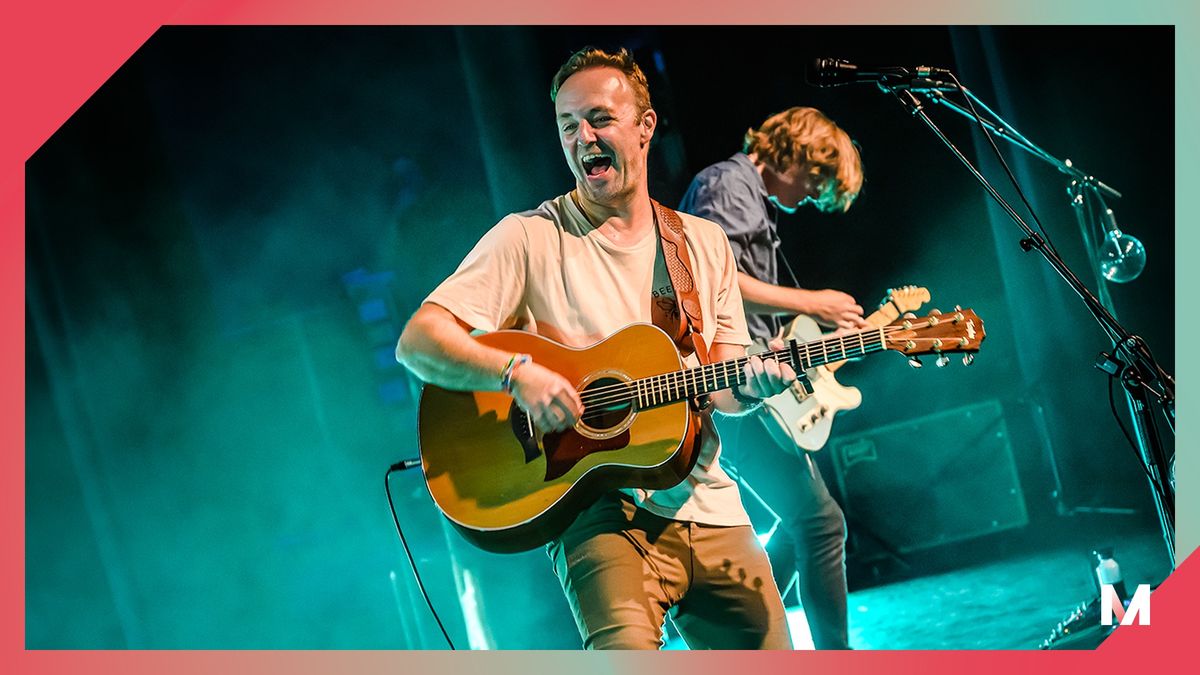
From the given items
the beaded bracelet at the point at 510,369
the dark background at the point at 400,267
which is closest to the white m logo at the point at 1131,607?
the dark background at the point at 400,267

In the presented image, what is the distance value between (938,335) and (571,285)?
110cm

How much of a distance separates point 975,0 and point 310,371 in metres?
2.84

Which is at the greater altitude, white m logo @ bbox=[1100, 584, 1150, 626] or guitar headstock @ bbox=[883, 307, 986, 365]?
guitar headstock @ bbox=[883, 307, 986, 365]

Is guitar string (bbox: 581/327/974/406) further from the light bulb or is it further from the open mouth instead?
the light bulb

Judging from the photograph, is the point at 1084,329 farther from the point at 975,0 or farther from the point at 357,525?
the point at 357,525

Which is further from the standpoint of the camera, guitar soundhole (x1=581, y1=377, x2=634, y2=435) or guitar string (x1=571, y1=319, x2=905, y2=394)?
guitar soundhole (x1=581, y1=377, x2=634, y2=435)

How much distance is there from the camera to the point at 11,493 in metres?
4.56

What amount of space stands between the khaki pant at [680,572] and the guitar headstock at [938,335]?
28.4 inches

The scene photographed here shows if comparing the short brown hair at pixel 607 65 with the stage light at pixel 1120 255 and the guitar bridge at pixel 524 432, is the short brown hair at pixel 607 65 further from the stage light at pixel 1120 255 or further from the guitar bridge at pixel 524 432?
the stage light at pixel 1120 255

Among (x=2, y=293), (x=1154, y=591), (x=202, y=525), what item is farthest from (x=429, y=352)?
(x=1154, y=591)

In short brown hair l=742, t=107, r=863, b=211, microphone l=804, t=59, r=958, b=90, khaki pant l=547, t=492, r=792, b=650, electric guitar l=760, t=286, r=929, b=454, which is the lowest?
khaki pant l=547, t=492, r=792, b=650

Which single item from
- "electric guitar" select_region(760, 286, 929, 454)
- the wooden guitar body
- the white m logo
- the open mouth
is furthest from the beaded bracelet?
the white m logo

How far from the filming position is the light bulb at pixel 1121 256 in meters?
4.20

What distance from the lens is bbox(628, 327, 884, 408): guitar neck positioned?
11.0 ft
